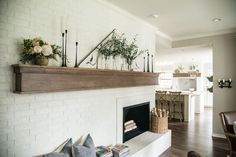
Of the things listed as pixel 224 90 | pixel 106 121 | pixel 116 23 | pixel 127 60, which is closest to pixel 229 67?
pixel 224 90

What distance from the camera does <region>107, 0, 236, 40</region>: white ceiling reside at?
112 inches

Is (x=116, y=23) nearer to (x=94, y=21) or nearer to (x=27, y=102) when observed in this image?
(x=94, y=21)

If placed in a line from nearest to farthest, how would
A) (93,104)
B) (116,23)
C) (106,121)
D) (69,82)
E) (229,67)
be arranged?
(69,82)
(93,104)
(106,121)
(116,23)
(229,67)

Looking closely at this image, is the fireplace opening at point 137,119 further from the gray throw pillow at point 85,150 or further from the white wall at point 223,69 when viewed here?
the white wall at point 223,69

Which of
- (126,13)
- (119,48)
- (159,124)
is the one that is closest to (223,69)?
(159,124)

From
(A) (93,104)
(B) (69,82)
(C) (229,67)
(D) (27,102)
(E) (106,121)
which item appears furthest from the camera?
(C) (229,67)

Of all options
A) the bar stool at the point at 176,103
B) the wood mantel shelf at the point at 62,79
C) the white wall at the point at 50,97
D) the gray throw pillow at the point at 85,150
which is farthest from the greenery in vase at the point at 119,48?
the bar stool at the point at 176,103

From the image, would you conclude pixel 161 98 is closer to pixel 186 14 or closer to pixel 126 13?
pixel 186 14

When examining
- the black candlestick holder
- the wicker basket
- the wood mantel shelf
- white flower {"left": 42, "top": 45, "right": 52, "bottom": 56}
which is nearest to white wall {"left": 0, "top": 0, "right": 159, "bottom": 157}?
the wood mantel shelf

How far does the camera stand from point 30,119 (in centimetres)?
183

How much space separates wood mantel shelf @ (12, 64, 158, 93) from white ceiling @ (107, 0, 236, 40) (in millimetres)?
1178

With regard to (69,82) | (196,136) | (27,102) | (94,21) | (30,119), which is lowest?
(196,136)

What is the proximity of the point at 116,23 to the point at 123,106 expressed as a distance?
4.84 feet

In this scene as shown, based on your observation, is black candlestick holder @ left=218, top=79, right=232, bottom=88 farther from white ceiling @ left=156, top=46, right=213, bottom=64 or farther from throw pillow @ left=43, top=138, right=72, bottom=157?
throw pillow @ left=43, top=138, right=72, bottom=157
